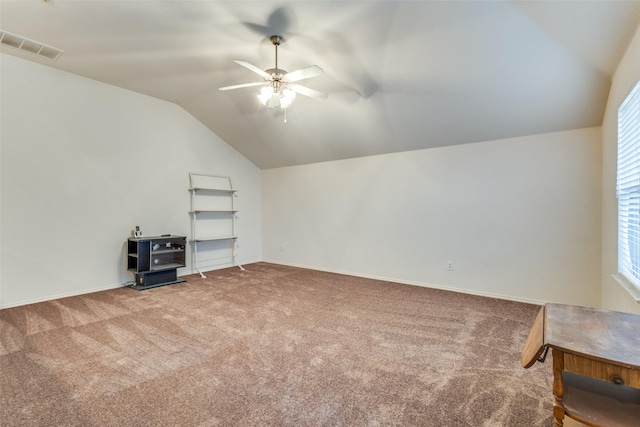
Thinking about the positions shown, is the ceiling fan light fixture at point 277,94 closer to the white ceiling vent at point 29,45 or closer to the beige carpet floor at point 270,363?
the beige carpet floor at point 270,363

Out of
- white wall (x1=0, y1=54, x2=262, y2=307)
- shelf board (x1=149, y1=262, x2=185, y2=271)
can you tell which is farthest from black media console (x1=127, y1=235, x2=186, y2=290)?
white wall (x1=0, y1=54, x2=262, y2=307)

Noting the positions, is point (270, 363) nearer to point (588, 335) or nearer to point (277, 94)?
point (588, 335)

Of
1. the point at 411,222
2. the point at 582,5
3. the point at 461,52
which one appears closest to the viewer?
the point at 582,5

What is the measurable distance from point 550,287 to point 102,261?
603 cm

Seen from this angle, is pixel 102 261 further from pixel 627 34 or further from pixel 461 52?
pixel 627 34

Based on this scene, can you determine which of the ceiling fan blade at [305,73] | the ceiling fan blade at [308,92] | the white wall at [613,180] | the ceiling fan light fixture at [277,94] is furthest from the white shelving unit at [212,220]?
the white wall at [613,180]

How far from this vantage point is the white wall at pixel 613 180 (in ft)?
6.87

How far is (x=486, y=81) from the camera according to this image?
9.89 ft

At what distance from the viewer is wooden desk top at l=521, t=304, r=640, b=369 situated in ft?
3.21

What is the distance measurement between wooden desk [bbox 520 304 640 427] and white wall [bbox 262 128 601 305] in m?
2.63

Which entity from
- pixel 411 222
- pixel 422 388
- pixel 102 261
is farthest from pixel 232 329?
pixel 411 222

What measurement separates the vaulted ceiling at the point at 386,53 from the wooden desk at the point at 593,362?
2244 mm

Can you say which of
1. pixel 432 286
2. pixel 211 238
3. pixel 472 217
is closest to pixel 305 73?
pixel 472 217

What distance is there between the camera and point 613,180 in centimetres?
264
